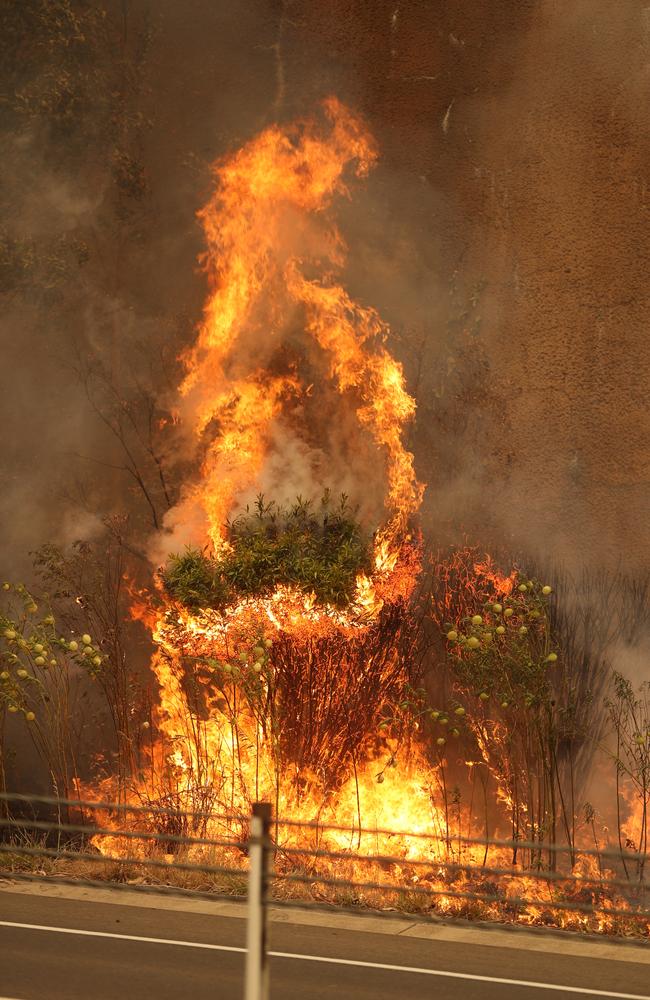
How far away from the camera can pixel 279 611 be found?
1092cm

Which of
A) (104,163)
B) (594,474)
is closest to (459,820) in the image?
(594,474)

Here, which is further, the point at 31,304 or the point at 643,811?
the point at 31,304

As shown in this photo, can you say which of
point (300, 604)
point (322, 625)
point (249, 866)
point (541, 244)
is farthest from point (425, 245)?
point (249, 866)

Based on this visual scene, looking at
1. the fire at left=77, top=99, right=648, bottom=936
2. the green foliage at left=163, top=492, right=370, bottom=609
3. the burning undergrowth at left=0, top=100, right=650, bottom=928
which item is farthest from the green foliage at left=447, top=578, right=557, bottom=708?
the green foliage at left=163, top=492, right=370, bottom=609

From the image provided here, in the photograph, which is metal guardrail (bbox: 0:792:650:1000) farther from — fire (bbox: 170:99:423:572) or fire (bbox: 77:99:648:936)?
fire (bbox: 170:99:423:572)

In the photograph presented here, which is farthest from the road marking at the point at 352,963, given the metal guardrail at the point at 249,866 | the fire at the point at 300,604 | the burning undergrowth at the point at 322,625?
the fire at the point at 300,604

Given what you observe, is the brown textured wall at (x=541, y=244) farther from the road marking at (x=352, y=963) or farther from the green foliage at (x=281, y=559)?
the road marking at (x=352, y=963)

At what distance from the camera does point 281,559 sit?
10.8m

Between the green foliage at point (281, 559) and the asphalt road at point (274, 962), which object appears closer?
the asphalt road at point (274, 962)

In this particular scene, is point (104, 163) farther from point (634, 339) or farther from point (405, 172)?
point (634, 339)

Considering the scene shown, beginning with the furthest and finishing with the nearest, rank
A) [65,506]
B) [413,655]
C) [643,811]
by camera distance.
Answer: [65,506], [413,655], [643,811]

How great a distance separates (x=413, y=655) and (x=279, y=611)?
110 cm

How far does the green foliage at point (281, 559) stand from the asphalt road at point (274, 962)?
2.50m

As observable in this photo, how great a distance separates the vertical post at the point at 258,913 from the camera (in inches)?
184
